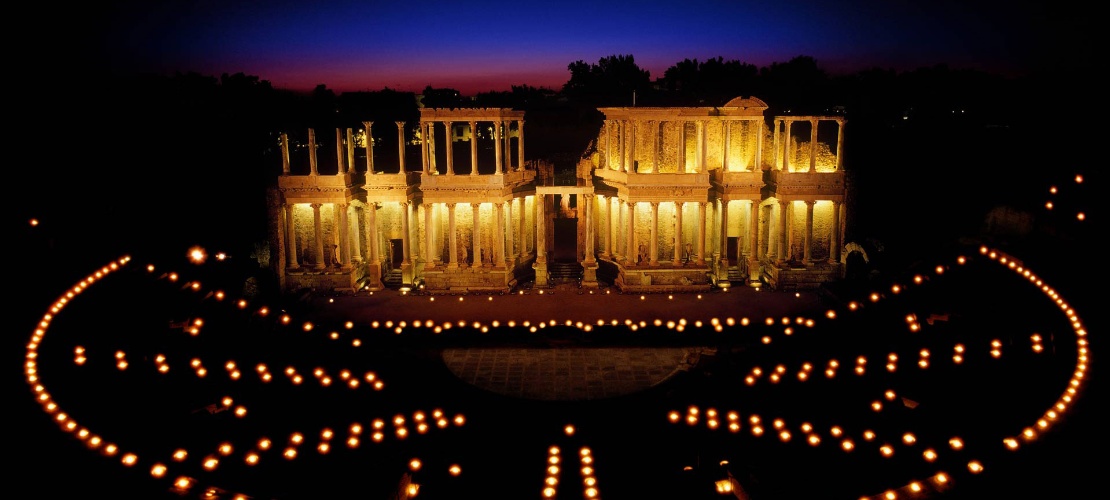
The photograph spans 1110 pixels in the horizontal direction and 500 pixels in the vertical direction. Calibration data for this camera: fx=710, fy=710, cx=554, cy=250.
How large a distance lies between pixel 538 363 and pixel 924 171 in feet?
91.4

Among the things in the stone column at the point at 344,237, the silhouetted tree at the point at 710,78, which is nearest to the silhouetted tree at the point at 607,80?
the silhouetted tree at the point at 710,78

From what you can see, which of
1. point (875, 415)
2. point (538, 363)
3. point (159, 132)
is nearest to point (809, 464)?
point (875, 415)

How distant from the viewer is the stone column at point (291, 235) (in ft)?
97.6

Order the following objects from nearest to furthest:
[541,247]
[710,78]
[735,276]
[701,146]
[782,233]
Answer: [701,146], [782,233], [735,276], [541,247], [710,78]

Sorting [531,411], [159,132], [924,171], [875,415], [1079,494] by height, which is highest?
[159,132]

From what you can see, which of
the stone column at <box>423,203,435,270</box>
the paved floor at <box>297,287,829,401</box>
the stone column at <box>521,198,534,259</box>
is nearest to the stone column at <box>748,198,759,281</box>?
the paved floor at <box>297,287,829,401</box>

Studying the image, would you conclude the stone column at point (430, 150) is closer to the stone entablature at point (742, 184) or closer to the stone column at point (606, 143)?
the stone column at point (606, 143)

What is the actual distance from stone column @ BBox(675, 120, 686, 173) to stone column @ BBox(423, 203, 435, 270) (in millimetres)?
10623

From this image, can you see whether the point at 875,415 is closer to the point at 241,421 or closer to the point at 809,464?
the point at 809,464

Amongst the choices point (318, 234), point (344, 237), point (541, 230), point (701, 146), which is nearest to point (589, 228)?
point (541, 230)

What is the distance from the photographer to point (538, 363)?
71.3 feet

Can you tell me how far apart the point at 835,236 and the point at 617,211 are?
932cm

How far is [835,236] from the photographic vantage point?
99.0ft

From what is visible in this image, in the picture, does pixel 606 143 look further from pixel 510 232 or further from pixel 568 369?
pixel 568 369
